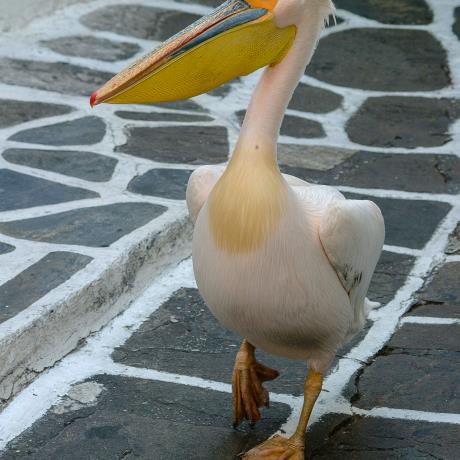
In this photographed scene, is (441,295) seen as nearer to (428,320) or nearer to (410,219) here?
(428,320)

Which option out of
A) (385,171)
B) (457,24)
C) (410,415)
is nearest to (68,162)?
(385,171)

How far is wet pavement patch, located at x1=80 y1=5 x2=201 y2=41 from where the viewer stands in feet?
20.4

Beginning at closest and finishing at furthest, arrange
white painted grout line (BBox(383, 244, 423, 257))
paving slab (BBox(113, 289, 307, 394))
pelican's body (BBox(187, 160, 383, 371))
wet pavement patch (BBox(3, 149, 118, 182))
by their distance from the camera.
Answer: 1. pelican's body (BBox(187, 160, 383, 371))
2. paving slab (BBox(113, 289, 307, 394))
3. white painted grout line (BBox(383, 244, 423, 257))
4. wet pavement patch (BBox(3, 149, 118, 182))

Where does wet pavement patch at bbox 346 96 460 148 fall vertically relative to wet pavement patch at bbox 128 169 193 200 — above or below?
above

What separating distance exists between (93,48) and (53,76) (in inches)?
20.1

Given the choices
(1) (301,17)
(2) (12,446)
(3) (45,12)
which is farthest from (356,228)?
(3) (45,12)

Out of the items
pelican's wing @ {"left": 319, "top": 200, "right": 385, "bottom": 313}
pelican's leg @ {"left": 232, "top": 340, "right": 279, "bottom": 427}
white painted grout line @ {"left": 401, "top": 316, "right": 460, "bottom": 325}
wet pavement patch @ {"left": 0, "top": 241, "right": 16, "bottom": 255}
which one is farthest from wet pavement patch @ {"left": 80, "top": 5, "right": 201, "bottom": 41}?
pelican's wing @ {"left": 319, "top": 200, "right": 385, "bottom": 313}

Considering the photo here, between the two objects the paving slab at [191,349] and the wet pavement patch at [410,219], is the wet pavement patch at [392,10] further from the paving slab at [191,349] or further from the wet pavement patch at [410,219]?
the paving slab at [191,349]

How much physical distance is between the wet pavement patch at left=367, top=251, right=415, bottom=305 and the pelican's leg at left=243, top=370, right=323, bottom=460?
967mm

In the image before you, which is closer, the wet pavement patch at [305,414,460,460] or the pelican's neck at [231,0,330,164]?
the pelican's neck at [231,0,330,164]

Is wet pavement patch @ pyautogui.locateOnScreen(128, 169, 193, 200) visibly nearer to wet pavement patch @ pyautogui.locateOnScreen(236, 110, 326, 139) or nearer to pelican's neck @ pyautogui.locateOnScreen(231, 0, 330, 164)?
wet pavement patch @ pyautogui.locateOnScreen(236, 110, 326, 139)

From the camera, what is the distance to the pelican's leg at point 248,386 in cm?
291

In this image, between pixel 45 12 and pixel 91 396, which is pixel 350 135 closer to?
pixel 45 12

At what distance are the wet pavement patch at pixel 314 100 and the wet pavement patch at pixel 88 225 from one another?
1632 mm
